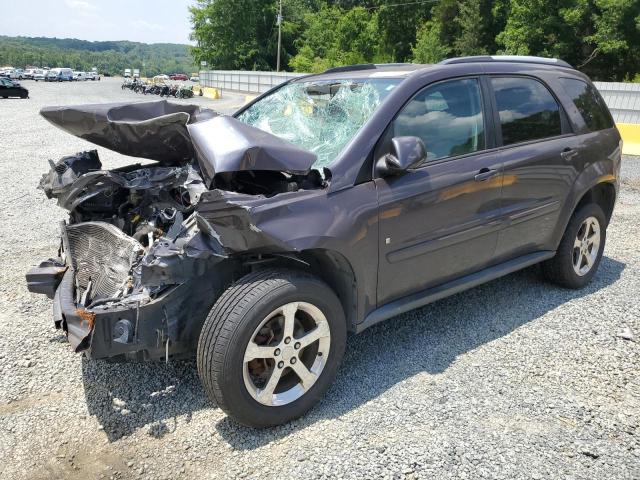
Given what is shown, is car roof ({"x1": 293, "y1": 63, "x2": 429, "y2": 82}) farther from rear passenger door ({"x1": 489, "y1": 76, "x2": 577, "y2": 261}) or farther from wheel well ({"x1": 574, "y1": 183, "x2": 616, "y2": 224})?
wheel well ({"x1": 574, "y1": 183, "x2": 616, "y2": 224})

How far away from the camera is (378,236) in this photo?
2.93 metres

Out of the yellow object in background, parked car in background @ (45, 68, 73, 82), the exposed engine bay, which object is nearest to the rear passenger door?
the exposed engine bay

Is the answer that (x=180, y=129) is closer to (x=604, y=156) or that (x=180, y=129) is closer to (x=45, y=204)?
(x=604, y=156)

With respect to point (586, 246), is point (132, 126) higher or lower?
higher

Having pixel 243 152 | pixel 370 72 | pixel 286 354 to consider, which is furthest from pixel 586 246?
pixel 243 152

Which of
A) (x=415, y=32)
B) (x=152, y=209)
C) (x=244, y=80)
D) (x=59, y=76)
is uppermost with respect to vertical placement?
(x=415, y=32)

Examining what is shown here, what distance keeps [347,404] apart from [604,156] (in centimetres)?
313

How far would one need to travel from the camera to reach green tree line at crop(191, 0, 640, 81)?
31.0m

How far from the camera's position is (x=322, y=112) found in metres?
3.57

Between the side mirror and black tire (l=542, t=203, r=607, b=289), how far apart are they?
80.8 inches

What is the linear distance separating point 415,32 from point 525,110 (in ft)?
171

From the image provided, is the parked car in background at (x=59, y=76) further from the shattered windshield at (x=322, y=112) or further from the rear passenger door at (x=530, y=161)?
the rear passenger door at (x=530, y=161)

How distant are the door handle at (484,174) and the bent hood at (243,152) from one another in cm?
126

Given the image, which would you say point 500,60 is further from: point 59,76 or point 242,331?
point 59,76
